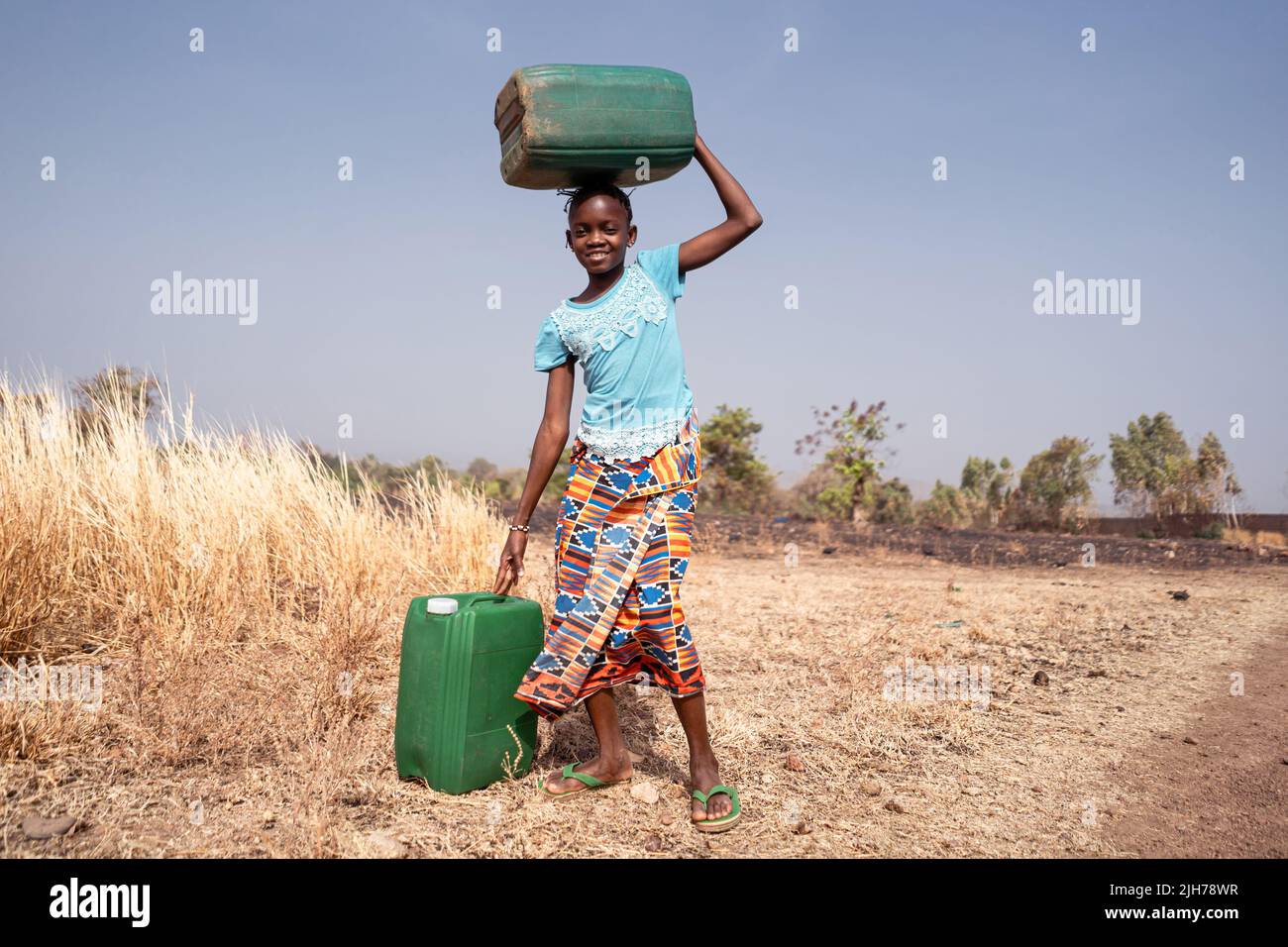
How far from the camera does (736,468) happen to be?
15148mm

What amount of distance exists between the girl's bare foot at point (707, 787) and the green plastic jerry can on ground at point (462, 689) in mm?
645

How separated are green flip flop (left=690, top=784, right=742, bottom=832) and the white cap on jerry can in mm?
1013

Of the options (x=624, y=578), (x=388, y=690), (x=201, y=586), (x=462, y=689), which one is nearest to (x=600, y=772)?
(x=462, y=689)

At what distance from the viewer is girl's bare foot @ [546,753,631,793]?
307 centimetres

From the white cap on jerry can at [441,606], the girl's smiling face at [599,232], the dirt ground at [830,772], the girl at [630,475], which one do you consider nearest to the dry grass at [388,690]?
the dirt ground at [830,772]

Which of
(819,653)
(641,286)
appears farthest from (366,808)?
(819,653)

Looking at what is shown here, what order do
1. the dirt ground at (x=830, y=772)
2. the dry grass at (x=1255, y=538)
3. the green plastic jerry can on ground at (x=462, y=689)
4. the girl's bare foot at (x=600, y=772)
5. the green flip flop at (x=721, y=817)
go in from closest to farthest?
the dirt ground at (x=830, y=772) → the green flip flop at (x=721, y=817) → the green plastic jerry can on ground at (x=462, y=689) → the girl's bare foot at (x=600, y=772) → the dry grass at (x=1255, y=538)

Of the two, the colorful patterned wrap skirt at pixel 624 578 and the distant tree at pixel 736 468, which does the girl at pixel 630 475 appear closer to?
the colorful patterned wrap skirt at pixel 624 578

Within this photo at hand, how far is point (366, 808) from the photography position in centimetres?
284

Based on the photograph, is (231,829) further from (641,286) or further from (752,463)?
(752,463)

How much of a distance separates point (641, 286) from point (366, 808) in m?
1.91

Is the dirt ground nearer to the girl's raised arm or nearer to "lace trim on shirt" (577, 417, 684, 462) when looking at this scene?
"lace trim on shirt" (577, 417, 684, 462)

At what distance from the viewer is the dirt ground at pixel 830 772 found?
8.84 ft
